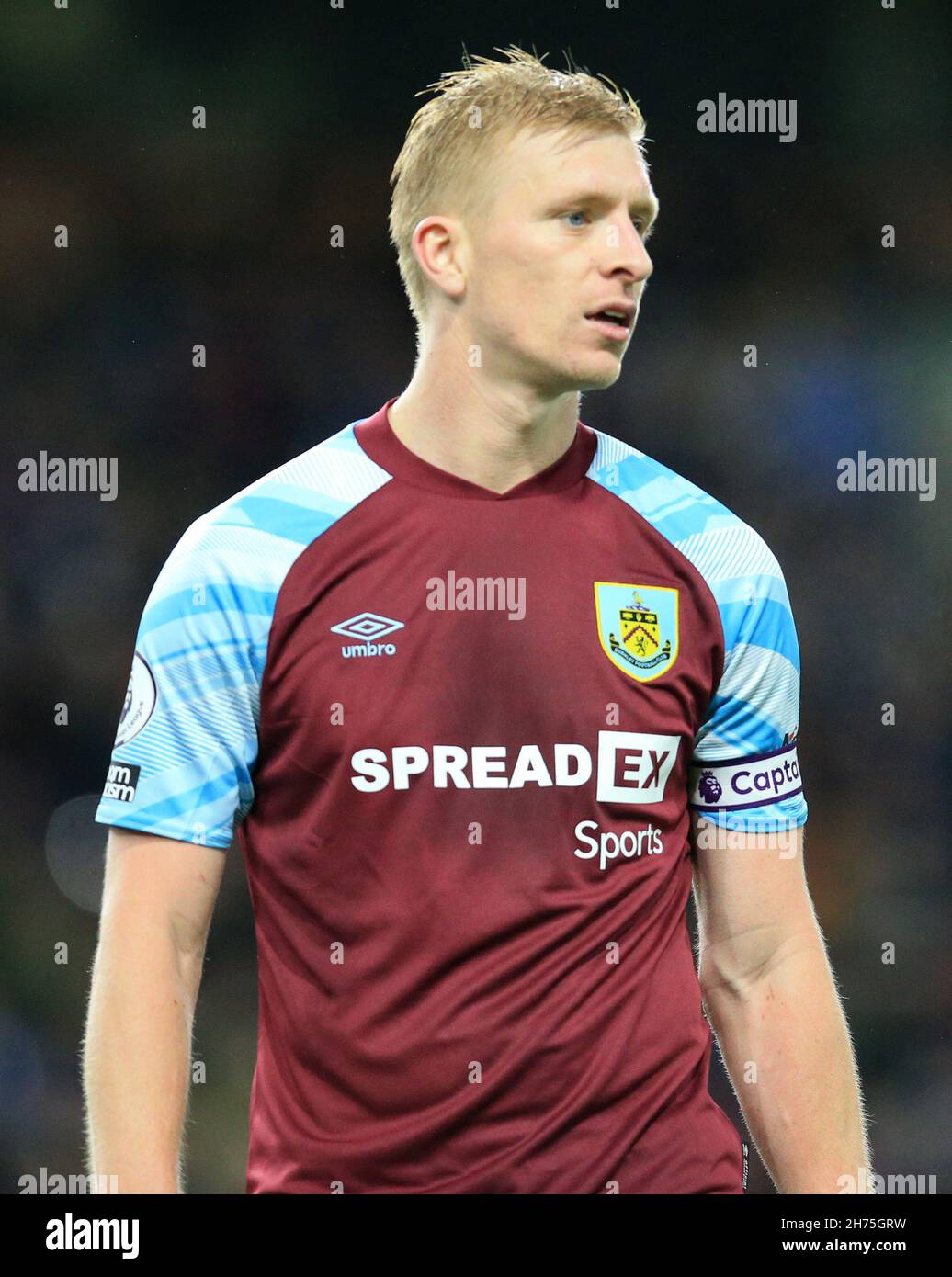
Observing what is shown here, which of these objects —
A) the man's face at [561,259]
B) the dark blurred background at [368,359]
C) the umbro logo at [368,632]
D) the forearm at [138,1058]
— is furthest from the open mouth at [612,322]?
the dark blurred background at [368,359]

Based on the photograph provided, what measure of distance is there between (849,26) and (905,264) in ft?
3.02

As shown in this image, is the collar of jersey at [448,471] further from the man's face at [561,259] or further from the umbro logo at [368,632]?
the umbro logo at [368,632]

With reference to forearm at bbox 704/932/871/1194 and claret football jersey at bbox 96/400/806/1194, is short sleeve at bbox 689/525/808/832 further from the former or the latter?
forearm at bbox 704/932/871/1194

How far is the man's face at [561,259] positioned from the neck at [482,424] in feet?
0.14

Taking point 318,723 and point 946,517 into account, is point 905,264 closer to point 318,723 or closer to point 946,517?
point 946,517

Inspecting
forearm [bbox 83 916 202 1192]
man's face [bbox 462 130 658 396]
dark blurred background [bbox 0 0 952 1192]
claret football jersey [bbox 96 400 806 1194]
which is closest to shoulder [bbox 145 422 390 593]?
claret football jersey [bbox 96 400 806 1194]

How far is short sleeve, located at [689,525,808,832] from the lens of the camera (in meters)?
2.95

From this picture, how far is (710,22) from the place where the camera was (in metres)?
6.35

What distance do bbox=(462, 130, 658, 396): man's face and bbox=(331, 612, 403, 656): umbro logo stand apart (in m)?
0.47

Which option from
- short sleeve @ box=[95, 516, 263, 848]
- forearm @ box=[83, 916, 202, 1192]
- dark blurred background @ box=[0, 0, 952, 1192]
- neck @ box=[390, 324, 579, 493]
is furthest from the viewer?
dark blurred background @ box=[0, 0, 952, 1192]

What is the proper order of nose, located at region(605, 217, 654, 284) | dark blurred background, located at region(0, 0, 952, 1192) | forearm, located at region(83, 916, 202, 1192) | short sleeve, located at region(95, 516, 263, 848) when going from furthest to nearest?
dark blurred background, located at region(0, 0, 952, 1192) < nose, located at region(605, 217, 654, 284) < short sleeve, located at region(95, 516, 263, 848) < forearm, located at region(83, 916, 202, 1192)

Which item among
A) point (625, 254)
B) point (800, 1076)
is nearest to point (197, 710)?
point (625, 254)

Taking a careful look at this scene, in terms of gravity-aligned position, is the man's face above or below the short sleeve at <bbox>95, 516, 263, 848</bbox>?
above

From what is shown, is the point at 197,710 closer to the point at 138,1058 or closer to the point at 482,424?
the point at 138,1058
